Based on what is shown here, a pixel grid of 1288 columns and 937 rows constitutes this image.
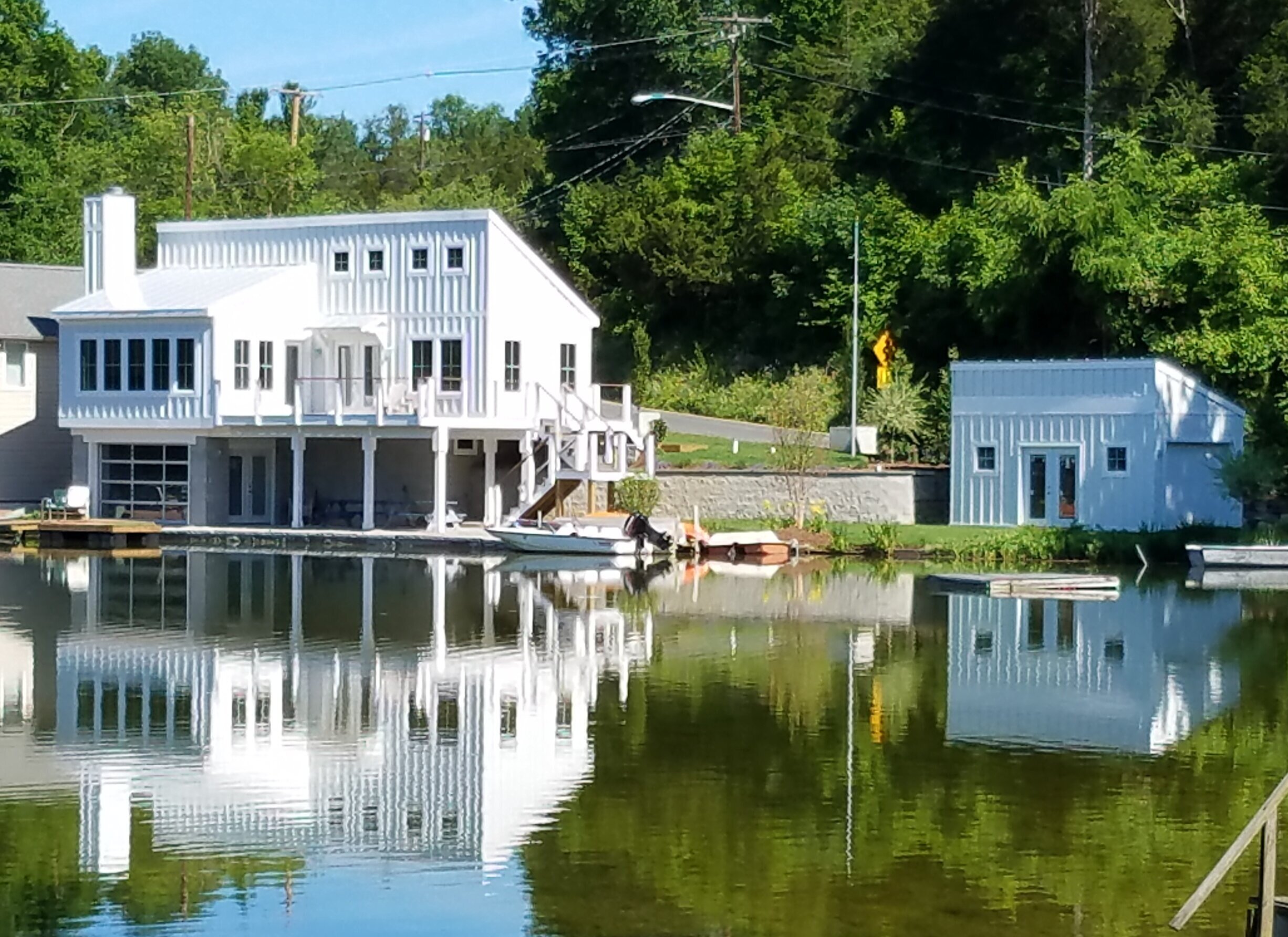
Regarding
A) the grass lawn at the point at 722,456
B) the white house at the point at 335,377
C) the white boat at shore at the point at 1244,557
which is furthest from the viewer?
the grass lawn at the point at 722,456

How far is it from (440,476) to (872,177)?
2880 centimetres

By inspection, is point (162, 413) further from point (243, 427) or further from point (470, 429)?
point (470, 429)

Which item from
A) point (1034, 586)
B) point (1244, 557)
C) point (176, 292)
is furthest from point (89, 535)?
point (1244, 557)

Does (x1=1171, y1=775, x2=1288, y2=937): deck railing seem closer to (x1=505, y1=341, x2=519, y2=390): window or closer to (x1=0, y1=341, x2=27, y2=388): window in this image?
(x1=505, y1=341, x2=519, y2=390): window

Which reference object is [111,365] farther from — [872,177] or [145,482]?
[872,177]

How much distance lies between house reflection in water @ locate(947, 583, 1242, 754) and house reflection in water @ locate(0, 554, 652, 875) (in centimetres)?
475

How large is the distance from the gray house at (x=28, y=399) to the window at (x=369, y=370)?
10.4 metres

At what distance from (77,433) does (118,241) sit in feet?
17.6

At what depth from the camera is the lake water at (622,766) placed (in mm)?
16344

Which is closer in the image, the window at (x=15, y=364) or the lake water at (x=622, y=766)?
the lake water at (x=622, y=766)

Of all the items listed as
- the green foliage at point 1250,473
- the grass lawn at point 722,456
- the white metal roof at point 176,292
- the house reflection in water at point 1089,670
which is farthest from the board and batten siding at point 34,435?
the green foliage at point 1250,473

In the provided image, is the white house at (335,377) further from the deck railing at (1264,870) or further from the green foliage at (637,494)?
the deck railing at (1264,870)

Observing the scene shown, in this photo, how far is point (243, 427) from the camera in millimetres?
54375

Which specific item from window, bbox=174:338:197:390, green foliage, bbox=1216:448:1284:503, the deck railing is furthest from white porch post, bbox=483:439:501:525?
the deck railing
